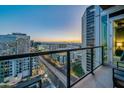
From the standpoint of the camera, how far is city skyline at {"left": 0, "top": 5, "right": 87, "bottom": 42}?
862 cm

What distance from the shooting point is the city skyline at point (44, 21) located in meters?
8.62

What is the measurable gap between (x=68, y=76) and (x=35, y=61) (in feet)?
2.71

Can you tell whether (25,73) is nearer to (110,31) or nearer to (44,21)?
(110,31)

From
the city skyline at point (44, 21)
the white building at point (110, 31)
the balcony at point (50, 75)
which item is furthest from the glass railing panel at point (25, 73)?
the city skyline at point (44, 21)

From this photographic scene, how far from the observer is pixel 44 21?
11.0m

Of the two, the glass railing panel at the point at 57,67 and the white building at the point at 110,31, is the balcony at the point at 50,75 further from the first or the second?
the white building at the point at 110,31

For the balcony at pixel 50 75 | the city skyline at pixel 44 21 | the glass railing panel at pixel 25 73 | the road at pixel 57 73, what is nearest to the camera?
the glass railing panel at pixel 25 73

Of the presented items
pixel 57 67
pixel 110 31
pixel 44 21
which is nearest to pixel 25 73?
pixel 57 67

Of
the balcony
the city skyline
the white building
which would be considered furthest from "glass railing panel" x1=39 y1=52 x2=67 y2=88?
the city skyline

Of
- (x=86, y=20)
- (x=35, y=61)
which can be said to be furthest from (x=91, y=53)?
(x=86, y=20)

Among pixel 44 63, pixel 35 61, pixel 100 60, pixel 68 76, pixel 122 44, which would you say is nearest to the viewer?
pixel 35 61

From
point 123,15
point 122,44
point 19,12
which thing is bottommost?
point 122,44
